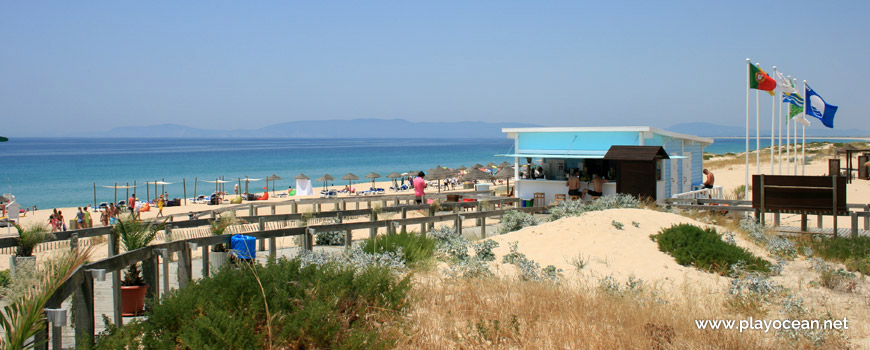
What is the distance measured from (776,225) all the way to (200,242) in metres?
12.6

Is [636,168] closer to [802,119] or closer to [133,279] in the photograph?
[802,119]

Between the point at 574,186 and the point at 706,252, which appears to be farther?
the point at 574,186

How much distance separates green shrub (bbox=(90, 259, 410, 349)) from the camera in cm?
406

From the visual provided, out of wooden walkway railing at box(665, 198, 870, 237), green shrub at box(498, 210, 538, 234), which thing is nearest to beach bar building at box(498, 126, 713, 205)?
wooden walkway railing at box(665, 198, 870, 237)

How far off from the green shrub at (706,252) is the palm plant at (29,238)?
890 centimetres

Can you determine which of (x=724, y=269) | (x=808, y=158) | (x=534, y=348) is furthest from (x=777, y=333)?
(x=808, y=158)

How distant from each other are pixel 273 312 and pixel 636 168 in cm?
1465

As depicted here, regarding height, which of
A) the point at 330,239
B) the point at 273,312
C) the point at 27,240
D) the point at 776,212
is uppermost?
the point at 27,240

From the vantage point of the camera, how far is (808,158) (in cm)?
4700

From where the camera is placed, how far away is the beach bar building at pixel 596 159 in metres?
17.8

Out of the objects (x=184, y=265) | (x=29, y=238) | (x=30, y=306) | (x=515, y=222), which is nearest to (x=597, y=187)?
(x=515, y=222)

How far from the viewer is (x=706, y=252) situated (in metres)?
9.91

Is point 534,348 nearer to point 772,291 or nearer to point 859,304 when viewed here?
point 772,291

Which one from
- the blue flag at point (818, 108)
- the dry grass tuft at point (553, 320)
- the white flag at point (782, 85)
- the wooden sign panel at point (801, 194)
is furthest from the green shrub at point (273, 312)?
the blue flag at point (818, 108)
